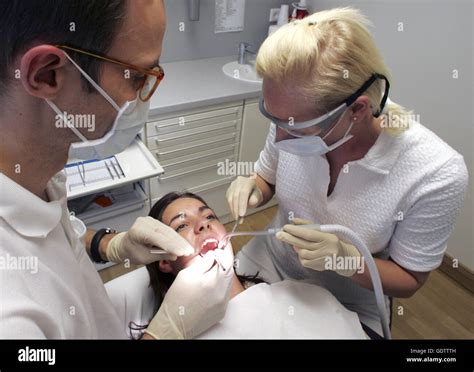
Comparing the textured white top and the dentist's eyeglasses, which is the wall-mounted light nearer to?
the textured white top

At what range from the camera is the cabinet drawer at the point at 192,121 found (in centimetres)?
203

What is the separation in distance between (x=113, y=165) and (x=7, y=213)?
3.92ft

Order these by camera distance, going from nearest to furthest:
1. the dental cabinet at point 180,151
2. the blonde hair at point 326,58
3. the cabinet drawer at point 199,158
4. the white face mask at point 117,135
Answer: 1. the white face mask at point 117,135
2. the blonde hair at point 326,58
3. the dental cabinet at point 180,151
4. the cabinet drawer at point 199,158

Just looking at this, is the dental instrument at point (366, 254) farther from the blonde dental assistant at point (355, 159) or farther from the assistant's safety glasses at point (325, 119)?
the assistant's safety glasses at point (325, 119)

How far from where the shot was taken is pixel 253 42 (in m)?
2.82

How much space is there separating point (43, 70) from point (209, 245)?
2.80ft

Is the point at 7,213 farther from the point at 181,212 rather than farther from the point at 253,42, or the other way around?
the point at 253,42

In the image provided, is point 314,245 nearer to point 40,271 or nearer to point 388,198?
point 388,198

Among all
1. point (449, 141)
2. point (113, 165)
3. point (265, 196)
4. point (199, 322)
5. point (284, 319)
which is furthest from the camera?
point (449, 141)

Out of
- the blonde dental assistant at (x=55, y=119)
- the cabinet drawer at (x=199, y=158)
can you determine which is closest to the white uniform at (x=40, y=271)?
the blonde dental assistant at (x=55, y=119)

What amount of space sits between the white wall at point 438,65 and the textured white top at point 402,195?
3.83ft

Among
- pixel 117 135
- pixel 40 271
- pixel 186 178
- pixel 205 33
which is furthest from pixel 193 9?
pixel 40 271

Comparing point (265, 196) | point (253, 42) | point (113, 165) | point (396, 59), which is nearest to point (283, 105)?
point (265, 196)

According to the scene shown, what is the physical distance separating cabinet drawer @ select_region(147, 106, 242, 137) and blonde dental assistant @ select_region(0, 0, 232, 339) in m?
1.16
